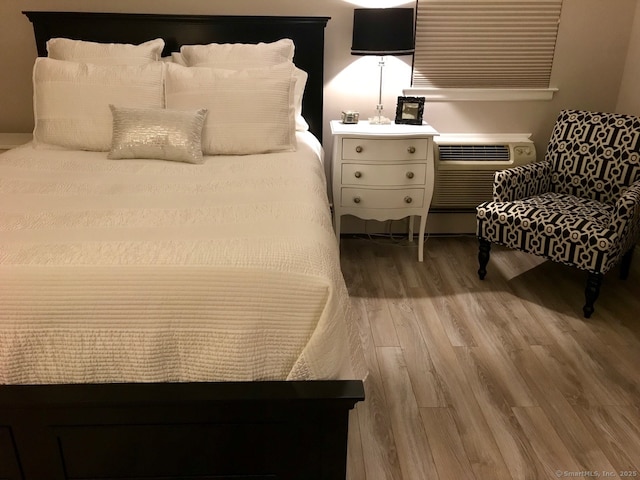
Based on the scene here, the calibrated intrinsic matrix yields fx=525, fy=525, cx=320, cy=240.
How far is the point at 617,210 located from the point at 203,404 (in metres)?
2.10

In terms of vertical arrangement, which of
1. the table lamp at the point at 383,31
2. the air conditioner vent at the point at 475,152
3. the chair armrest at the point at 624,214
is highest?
the table lamp at the point at 383,31

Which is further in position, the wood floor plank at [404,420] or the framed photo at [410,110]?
the framed photo at [410,110]

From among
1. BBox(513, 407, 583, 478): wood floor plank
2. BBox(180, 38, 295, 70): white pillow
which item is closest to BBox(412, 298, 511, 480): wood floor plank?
BBox(513, 407, 583, 478): wood floor plank

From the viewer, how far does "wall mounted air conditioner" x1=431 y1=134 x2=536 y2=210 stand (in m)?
3.25

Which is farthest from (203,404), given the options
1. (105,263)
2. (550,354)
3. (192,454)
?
(550,354)

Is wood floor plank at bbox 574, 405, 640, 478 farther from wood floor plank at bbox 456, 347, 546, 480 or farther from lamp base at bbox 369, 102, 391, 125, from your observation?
lamp base at bbox 369, 102, 391, 125

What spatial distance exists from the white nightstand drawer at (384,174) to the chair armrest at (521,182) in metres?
0.42

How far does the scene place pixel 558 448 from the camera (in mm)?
1792

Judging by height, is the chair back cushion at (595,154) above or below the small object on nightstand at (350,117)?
below

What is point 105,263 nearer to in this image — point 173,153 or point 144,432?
point 144,432

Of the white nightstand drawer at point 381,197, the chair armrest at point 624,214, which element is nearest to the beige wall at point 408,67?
the white nightstand drawer at point 381,197

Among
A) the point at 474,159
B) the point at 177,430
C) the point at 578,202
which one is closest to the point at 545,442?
the point at 177,430

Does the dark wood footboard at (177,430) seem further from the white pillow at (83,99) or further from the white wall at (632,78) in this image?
the white wall at (632,78)

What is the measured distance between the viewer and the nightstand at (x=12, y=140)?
2941 mm
